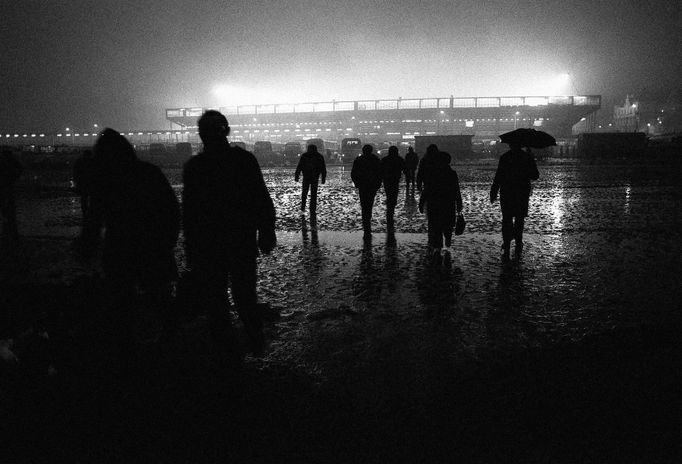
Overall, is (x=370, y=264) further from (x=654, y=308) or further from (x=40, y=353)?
(x=40, y=353)

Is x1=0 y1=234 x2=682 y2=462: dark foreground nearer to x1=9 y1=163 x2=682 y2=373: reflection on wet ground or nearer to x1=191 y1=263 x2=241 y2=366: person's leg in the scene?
x1=9 y1=163 x2=682 y2=373: reflection on wet ground

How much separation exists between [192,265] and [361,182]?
18.2 ft

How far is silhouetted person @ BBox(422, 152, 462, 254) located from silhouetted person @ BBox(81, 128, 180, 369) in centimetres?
417

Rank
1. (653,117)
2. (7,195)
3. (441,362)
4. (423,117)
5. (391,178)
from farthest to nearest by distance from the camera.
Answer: (653,117), (423,117), (7,195), (391,178), (441,362)

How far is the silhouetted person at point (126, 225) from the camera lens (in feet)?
9.80

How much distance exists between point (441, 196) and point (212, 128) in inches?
166

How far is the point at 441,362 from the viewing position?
319cm

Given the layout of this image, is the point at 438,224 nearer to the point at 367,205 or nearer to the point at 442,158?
the point at 442,158

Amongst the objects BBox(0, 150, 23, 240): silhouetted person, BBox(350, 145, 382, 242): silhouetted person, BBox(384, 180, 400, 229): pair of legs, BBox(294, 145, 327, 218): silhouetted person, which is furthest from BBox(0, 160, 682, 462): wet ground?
BBox(294, 145, 327, 218): silhouetted person

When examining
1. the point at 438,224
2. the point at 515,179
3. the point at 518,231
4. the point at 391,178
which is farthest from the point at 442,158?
the point at 391,178

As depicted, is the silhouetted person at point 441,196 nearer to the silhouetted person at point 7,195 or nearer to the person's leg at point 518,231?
the person's leg at point 518,231

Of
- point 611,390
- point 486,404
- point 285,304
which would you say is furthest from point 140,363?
point 611,390

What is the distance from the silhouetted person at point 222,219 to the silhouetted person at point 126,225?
306 mm

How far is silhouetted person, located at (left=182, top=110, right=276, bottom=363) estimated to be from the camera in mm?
2854
